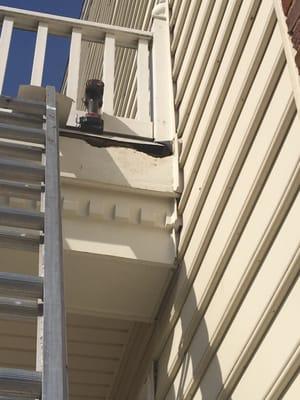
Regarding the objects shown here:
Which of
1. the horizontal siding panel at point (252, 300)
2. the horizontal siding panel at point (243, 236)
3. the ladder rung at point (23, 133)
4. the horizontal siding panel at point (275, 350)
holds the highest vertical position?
the ladder rung at point (23, 133)

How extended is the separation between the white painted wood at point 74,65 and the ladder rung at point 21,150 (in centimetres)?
129

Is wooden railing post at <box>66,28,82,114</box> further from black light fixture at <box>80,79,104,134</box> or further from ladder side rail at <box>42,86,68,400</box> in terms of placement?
ladder side rail at <box>42,86,68,400</box>

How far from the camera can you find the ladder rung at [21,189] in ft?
9.29

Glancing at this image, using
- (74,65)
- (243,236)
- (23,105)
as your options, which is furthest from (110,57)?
(243,236)

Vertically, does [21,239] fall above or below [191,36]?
below

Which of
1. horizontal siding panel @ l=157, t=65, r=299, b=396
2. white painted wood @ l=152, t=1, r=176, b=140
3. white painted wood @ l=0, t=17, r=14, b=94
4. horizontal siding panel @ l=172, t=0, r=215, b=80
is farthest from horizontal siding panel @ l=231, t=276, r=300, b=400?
white painted wood @ l=0, t=17, r=14, b=94

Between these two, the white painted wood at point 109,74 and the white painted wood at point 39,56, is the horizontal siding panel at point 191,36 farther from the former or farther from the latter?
the white painted wood at point 39,56

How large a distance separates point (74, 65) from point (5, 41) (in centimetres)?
51

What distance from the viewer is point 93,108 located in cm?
441

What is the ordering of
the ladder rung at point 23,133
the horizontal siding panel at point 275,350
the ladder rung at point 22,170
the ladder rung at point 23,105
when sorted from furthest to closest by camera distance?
the ladder rung at point 23,105, the ladder rung at point 23,133, the ladder rung at point 22,170, the horizontal siding panel at point 275,350

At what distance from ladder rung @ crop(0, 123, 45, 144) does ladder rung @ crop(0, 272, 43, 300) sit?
1.29m

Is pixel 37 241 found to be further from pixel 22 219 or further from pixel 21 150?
pixel 21 150

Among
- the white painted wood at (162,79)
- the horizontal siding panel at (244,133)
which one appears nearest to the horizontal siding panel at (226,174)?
the horizontal siding panel at (244,133)

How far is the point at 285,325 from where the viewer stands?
231 centimetres
